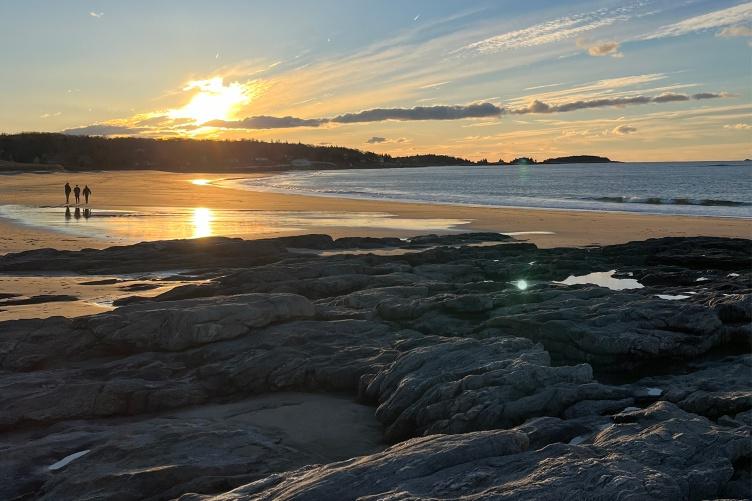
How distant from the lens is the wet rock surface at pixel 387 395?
651cm

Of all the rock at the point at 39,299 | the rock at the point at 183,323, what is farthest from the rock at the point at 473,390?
the rock at the point at 39,299

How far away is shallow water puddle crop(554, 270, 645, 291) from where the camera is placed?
63.3ft

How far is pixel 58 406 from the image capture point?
10211mm

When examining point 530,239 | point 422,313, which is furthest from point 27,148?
point 422,313

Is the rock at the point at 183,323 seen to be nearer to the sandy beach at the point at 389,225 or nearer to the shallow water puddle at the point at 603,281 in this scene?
the shallow water puddle at the point at 603,281

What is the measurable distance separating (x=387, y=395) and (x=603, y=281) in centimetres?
1217

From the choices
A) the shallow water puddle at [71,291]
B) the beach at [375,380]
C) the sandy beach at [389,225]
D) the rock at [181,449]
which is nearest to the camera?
the beach at [375,380]

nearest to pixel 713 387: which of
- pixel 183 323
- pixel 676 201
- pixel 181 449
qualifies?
pixel 181 449

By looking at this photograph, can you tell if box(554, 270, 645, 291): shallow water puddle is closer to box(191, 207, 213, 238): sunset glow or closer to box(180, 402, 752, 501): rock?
box(180, 402, 752, 501): rock

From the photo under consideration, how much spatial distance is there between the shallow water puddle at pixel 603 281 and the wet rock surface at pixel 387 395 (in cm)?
265

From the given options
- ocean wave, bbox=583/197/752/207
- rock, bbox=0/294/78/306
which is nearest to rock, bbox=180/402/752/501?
rock, bbox=0/294/78/306

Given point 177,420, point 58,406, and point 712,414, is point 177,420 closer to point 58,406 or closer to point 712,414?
point 58,406

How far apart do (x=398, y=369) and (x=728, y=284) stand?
11.3m

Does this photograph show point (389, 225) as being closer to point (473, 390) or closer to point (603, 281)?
point (603, 281)
